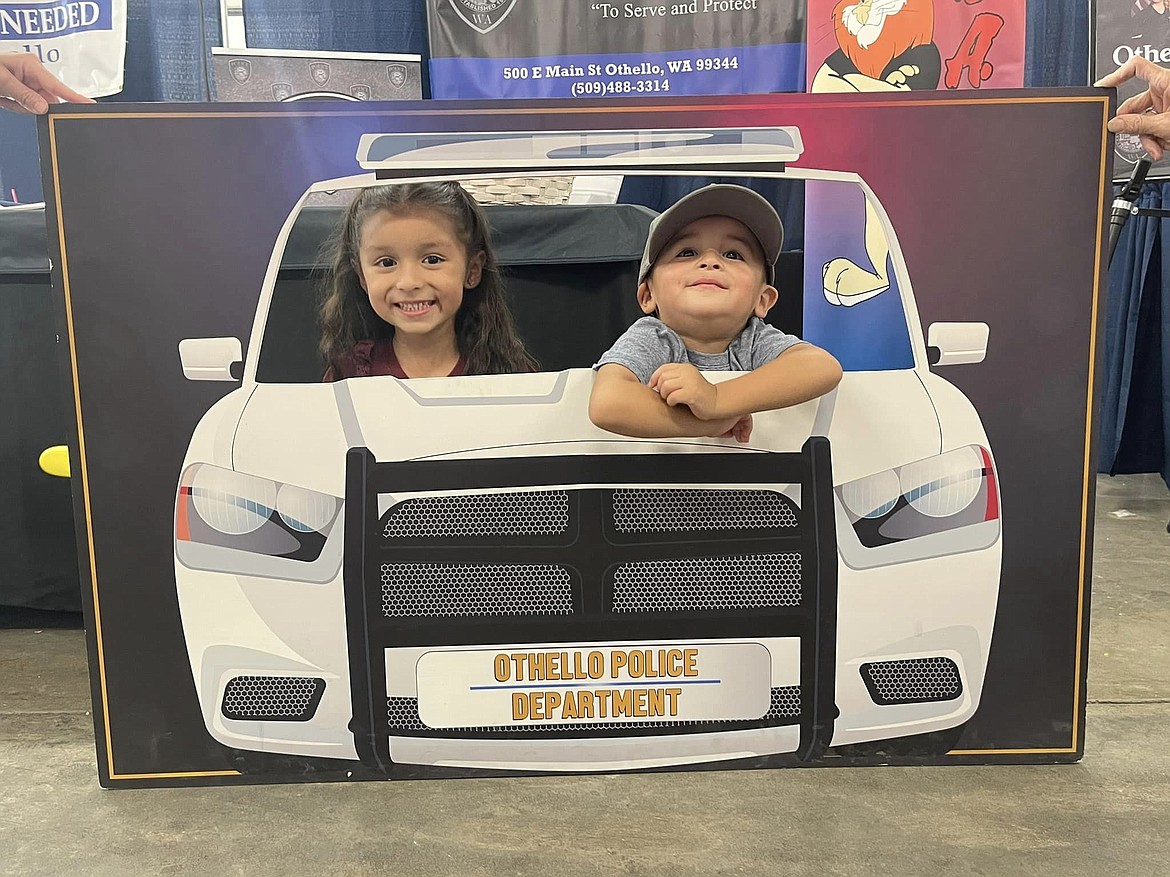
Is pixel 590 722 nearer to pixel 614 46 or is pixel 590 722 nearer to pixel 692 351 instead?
pixel 692 351

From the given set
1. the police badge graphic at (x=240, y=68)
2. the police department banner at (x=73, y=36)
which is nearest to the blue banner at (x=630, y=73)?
the police badge graphic at (x=240, y=68)

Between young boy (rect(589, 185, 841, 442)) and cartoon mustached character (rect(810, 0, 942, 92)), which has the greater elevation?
cartoon mustached character (rect(810, 0, 942, 92))

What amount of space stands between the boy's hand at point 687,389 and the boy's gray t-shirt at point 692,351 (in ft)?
0.18

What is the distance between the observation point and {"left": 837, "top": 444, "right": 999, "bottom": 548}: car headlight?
4.98ft

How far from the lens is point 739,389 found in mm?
1424

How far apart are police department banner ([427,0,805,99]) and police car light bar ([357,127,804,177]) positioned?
245 centimetres

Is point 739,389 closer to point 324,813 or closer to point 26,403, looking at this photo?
point 324,813

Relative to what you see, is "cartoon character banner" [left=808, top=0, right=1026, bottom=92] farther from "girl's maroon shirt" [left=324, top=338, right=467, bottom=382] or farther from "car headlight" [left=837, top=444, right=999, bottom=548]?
"girl's maroon shirt" [left=324, top=338, right=467, bottom=382]

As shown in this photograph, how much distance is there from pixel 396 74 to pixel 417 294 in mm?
2558

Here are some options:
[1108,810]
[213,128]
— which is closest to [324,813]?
[213,128]

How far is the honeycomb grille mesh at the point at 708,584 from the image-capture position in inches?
60.4

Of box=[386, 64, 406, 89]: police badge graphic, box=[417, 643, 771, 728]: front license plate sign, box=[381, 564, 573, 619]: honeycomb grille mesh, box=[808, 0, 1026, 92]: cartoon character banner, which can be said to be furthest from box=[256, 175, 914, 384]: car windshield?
box=[386, 64, 406, 89]: police badge graphic

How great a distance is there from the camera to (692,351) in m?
1.52

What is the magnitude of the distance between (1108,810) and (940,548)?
50 centimetres
